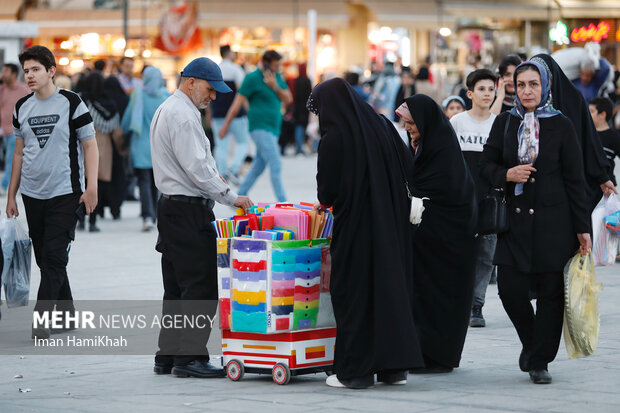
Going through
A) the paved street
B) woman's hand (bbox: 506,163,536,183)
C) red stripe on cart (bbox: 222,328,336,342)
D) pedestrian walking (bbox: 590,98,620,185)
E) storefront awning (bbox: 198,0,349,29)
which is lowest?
the paved street

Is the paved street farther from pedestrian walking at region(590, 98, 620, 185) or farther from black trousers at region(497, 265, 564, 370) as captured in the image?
pedestrian walking at region(590, 98, 620, 185)

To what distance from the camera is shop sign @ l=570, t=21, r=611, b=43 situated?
1533 inches

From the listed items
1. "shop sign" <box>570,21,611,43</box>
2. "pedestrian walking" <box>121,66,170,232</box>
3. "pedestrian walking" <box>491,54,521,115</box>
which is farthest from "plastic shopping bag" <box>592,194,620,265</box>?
"shop sign" <box>570,21,611,43</box>

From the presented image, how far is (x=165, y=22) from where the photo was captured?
36.2 m

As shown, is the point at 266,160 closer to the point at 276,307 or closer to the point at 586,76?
the point at 586,76

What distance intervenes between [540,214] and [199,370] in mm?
2058

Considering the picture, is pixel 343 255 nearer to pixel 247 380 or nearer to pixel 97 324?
pixel 247 380

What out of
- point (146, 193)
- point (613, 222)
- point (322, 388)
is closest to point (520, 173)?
point (322, 388)

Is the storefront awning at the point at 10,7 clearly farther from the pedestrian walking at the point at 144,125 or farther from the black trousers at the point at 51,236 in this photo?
the black trousers at the point at 51,236

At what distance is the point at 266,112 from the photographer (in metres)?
15.1

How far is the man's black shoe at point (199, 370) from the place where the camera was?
277 inches

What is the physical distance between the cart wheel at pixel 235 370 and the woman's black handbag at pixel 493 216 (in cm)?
152

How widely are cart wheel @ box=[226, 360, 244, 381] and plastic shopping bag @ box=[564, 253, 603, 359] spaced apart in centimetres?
178

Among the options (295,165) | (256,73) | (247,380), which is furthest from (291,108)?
(247,380)
